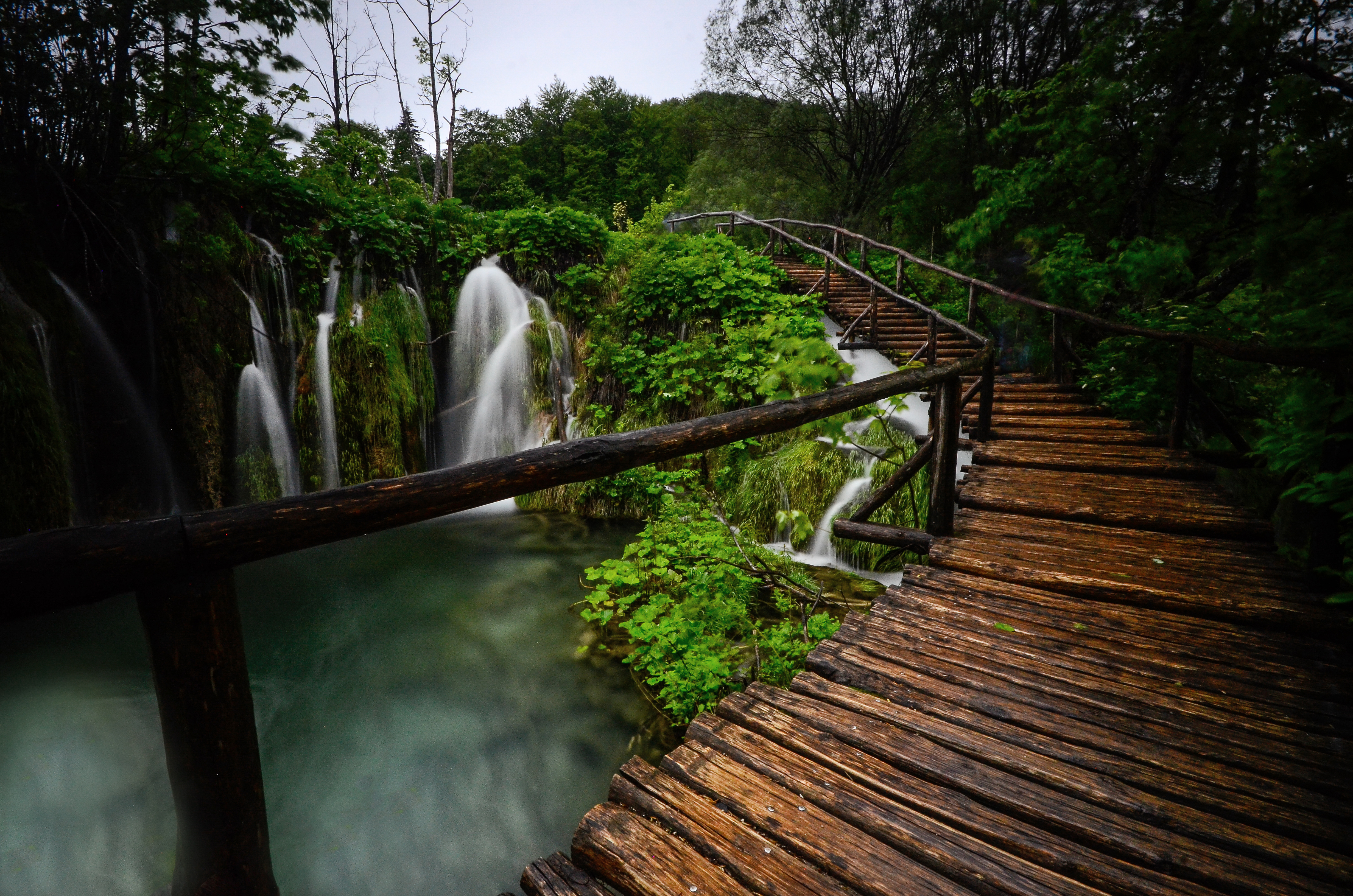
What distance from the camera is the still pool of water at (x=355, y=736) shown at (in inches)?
136

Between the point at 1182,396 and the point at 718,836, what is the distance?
5.22m

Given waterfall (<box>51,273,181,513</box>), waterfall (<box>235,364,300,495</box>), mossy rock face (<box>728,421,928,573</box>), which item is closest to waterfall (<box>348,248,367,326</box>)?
waterfall (<box>235,364,300,495</box>)

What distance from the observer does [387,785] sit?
397cm

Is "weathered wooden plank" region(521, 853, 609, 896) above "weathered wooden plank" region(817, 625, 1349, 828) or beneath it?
beneath

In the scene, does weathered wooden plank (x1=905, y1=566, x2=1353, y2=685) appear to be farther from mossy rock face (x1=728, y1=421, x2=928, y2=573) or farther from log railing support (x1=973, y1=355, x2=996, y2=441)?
mossy rock face (x1=728, y1=421, x2=928, y2=573)

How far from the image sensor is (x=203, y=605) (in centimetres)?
93

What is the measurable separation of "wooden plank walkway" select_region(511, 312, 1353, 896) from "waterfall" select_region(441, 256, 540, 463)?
25.2 ft

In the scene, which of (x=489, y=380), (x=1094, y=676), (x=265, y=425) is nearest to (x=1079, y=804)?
(x=1094, y=676)

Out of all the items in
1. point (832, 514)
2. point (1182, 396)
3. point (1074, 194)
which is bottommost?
point (832, 514)

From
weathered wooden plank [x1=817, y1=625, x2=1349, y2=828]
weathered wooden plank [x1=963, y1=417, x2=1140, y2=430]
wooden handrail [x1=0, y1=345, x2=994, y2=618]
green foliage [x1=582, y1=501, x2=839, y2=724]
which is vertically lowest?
green foliage [x1=582, y1=501, x2=839, y2=724]

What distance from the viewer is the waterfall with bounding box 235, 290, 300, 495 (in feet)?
24.3

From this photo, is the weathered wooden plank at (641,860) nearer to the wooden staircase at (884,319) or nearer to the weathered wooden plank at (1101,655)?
the weathered wooden plank at (1101,655)

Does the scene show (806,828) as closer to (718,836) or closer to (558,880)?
(718,836)

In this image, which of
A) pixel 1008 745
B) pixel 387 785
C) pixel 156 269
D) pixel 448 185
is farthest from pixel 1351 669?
pixel 448 185
